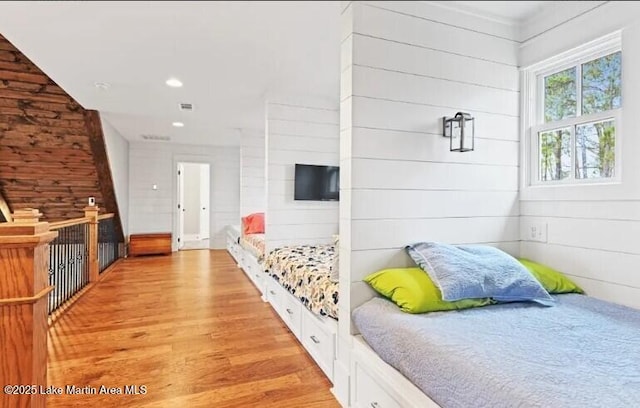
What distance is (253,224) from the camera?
15.5 feet

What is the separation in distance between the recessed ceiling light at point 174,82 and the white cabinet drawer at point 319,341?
90.6 inches

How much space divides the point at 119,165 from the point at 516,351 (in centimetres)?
619

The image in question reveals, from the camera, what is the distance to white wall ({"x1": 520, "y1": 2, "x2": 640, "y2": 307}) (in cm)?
152

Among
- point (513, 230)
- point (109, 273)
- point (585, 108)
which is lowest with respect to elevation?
point (109, 273)

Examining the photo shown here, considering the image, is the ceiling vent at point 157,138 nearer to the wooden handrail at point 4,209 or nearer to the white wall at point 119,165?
the white wall at point 119,165

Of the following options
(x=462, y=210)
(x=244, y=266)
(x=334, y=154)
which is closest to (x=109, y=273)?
(x=244, y=266)

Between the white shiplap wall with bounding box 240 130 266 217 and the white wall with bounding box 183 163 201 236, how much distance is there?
4229 millimetres

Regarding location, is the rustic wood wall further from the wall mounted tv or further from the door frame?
the wall mounted tv

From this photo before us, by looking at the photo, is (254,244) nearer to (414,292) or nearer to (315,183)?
(315,183)

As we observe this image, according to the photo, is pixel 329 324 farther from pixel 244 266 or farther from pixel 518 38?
pixel 244 266

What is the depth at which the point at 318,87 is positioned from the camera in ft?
10.7

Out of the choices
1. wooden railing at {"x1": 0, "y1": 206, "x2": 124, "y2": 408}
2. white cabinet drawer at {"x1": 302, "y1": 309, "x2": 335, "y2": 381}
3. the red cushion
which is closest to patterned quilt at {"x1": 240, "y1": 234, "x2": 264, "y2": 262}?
the red cushion

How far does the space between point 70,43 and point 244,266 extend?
340cm

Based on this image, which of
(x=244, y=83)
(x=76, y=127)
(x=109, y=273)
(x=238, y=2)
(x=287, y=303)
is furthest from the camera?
(x=109, y=273)
